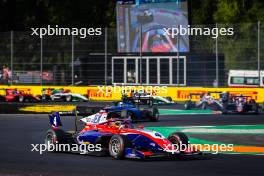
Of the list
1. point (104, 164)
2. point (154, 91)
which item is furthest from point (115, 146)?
point (154, 91)

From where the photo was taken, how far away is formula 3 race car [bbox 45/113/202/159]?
14.0 meters

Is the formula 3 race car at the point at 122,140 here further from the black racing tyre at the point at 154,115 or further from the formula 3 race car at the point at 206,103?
the formula 3 race car at the point at 206,103

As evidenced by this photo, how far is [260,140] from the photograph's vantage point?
59.6 feet

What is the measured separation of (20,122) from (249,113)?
936 cm

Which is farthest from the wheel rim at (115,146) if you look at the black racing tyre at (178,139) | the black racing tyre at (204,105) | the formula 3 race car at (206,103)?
the black racing tyre at (204,105)

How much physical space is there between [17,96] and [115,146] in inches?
932

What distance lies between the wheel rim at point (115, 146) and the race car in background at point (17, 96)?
23.0 m

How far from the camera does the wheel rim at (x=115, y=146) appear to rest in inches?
556

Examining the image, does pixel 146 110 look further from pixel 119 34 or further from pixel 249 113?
pixel 119 34

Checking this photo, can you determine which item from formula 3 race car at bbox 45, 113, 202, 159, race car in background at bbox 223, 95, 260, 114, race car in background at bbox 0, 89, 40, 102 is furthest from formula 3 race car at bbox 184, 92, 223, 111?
formula 3 race car at bbox 45, 113, 202, 159

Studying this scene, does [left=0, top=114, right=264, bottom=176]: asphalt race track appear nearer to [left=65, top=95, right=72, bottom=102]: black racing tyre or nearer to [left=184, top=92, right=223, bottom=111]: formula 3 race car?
[left=184, top=92, right=223, bottom=111]: formula 3 race car

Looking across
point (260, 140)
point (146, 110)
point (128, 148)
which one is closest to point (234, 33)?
point (146, 110)

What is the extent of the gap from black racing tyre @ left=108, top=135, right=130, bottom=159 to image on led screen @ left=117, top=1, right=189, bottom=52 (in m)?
21.4

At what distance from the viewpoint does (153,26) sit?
120ft
